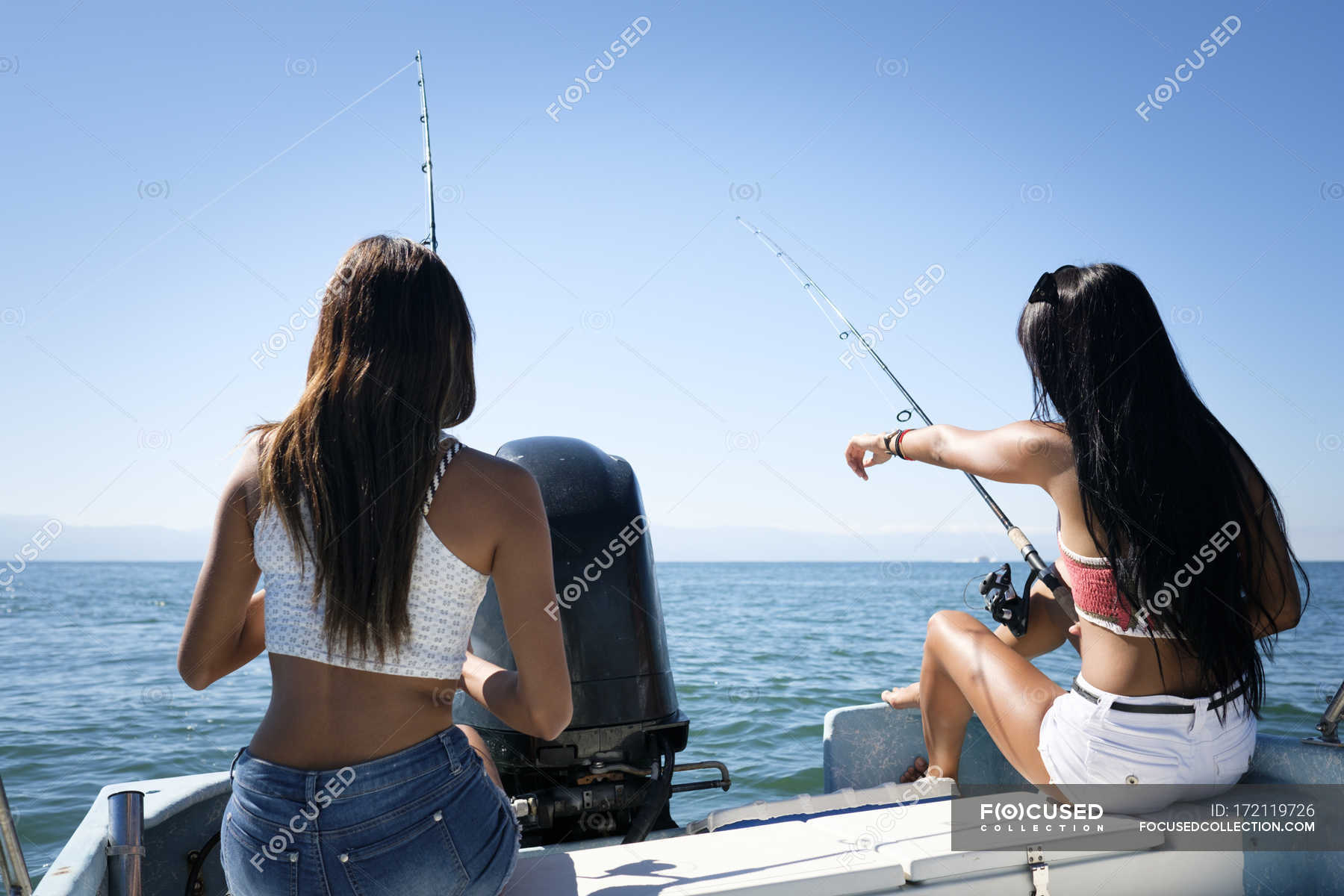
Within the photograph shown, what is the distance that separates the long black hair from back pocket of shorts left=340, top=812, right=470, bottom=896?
4.48 feet

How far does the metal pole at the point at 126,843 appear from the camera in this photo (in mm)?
1455

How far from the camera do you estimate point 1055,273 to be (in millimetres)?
1947

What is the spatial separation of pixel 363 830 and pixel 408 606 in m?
0.28

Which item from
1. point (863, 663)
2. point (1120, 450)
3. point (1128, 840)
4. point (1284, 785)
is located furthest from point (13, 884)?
point (863, 663)

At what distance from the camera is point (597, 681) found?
222 cm

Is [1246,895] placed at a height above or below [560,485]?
below

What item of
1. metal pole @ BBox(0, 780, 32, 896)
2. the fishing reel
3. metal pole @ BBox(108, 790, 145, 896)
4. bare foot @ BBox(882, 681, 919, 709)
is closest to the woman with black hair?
the fishing reel

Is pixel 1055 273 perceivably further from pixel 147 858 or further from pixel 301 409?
pixel 147 858

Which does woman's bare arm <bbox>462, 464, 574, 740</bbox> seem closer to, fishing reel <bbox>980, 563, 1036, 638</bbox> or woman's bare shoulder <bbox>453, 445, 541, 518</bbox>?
woman's bare shoulder <bbox>453, 445, 541, 518</bbox>

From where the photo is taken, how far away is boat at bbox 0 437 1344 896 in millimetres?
1456

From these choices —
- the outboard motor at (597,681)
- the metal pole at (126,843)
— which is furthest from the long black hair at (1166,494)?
the metal pole at (126,843)

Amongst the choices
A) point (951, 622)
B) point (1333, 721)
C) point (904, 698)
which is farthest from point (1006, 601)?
point (1333, 721)

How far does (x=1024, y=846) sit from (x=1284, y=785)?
30.4 inches

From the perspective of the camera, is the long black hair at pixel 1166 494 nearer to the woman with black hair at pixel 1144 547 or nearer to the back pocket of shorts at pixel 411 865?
the woman with black hair at pixel 1144 547
